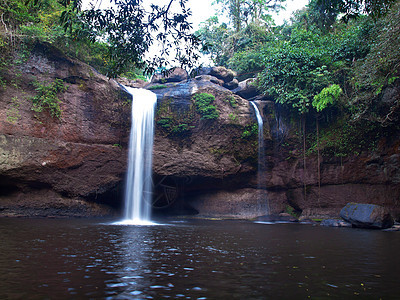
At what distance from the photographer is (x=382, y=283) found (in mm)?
3902

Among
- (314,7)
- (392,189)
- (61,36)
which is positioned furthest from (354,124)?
(61,36)

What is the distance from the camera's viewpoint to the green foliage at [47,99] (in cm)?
1443

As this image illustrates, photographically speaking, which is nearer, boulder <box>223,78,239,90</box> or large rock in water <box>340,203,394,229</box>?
large rock in water <box>340,203,394,229</box>

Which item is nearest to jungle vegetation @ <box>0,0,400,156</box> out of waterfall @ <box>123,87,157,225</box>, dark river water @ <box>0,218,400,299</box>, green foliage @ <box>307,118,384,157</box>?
green foliage @ <box>307,118,384,157</box>

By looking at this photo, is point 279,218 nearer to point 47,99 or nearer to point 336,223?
point 336,223

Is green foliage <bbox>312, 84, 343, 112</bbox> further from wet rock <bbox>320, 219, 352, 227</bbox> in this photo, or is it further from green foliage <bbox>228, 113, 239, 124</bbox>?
wet rock <bbox>320, 219, 352, 227</bbox>

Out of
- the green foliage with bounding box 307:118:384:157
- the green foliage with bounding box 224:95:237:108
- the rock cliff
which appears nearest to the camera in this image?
the rock cliff

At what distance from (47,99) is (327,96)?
13.8 m

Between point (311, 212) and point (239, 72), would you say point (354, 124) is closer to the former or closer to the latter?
point (311, 212)

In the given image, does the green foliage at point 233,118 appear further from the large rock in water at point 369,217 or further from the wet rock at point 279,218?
the large rock in water at point 369,217

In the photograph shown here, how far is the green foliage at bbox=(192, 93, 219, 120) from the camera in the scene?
57.7ft

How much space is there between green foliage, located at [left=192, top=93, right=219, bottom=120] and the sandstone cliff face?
4015mm

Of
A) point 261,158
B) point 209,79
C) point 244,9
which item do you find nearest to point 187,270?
point 261,158

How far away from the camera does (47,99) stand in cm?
1443
